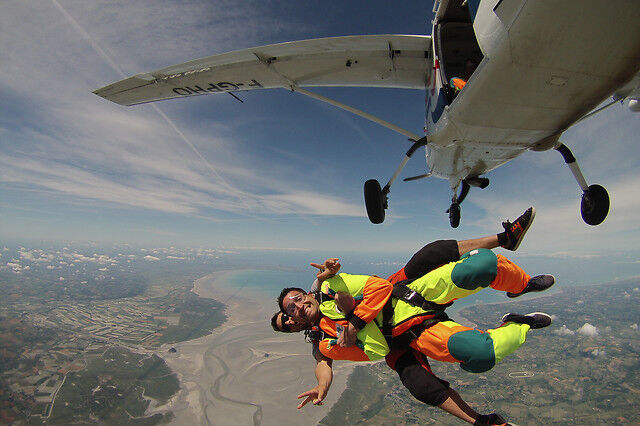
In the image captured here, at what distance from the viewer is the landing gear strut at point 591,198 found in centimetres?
279

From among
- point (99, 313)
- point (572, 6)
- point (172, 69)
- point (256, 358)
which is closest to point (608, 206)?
point (572, 6)

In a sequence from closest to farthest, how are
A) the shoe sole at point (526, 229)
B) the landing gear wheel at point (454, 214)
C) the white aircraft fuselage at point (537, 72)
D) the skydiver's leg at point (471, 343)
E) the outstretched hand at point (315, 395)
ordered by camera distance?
the white aircraft fuselage at point (537, 72)
the skydiver's leg at point (471, 343)
the outstretched hand at point (315, 395)
the shoe sole at point (526, 229)
the landing gear wheel at point (454, 214)

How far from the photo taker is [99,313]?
64812 mm

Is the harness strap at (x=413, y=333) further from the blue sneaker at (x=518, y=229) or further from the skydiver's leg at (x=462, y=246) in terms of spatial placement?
the blue sneaker at (x=518, y=229)

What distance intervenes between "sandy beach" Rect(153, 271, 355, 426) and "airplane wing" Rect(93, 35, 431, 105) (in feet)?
111

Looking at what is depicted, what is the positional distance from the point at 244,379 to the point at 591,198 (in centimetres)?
4137

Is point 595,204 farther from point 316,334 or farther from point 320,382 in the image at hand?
point 320,382

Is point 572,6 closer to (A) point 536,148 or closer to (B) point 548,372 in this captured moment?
(A) point 536,148

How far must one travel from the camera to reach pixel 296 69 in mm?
4074

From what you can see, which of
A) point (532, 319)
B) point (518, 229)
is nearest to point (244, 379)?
point (532, 319)

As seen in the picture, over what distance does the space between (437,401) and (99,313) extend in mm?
89035

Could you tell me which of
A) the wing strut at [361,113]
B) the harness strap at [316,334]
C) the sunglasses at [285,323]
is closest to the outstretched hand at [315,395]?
the harness strap at [316,334]

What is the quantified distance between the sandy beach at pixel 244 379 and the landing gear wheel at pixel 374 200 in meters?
32.0

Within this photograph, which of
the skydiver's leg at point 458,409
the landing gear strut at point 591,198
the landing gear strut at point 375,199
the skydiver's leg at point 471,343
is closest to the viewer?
the skydiver's leg at point 471,343
